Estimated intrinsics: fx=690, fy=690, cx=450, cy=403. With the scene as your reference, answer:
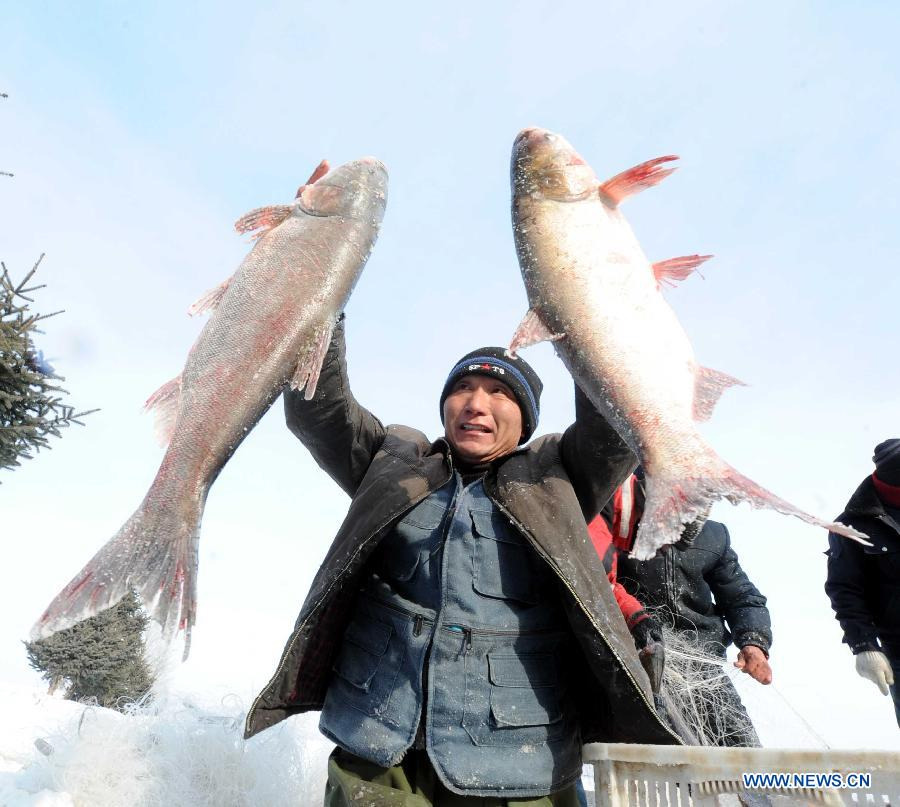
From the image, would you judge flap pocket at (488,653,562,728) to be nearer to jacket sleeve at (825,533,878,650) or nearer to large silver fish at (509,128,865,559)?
large silver fish at (509,128,865,559)

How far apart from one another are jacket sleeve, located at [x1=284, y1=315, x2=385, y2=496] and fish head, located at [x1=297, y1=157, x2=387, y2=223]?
0.50 meters

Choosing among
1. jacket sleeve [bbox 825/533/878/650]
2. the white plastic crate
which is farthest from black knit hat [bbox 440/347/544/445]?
jacket sleeve [bbox 825/533/878/650]

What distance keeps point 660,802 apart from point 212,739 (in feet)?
12.3

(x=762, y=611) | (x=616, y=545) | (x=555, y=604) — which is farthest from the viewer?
(x=762, y=611)

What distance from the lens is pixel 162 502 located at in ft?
8.63

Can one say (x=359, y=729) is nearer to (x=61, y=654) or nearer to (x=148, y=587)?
(x=148, y=587)

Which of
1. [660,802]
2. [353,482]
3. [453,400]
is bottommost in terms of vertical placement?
[660,802]

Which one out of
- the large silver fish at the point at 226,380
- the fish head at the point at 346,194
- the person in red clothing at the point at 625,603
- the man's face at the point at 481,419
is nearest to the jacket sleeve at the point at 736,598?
the person in red clothing at the point at 625,603

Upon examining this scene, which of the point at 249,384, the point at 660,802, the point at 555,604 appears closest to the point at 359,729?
the point at 555,604

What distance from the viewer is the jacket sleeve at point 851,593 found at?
552 cm

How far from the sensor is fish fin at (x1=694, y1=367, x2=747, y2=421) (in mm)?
2797

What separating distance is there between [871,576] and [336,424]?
4825 millimetres

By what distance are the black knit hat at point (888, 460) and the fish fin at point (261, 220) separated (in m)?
5.08

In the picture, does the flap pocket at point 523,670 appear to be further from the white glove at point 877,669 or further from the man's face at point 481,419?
the white glove at point 877,669
